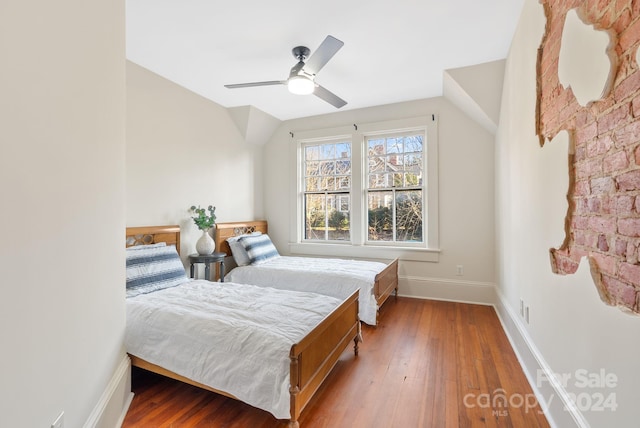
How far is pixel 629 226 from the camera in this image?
40.2 inches

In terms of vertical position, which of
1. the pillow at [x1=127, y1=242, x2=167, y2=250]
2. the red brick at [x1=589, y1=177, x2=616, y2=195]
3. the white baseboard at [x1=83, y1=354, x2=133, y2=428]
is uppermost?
the red brick at [x1=589, y1=177, x2=616, y2=195]

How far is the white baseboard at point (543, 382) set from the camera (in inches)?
57.8

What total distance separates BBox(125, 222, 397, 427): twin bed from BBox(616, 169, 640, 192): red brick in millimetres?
1558

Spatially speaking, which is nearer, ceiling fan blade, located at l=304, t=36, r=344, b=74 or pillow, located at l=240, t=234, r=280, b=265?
ceiling fan blade, located at l=304, t=36, r=344, b=74

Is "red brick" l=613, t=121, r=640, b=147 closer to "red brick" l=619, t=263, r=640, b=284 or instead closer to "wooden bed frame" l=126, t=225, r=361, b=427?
"red brick" l=619, t=263, r=640, b=284

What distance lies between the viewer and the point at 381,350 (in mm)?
2715

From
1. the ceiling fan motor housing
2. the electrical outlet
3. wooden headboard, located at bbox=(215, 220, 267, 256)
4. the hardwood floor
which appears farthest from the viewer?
wooden headboard, located at bbox=(215, 220, 267, 256)

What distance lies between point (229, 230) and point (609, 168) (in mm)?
4028

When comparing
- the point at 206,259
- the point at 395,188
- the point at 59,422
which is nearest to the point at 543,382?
the point at 59,422

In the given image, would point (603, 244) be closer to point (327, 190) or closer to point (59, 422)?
point (59, 422)

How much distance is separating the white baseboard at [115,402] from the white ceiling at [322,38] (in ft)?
8.55

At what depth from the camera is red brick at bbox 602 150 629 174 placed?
1.05 m

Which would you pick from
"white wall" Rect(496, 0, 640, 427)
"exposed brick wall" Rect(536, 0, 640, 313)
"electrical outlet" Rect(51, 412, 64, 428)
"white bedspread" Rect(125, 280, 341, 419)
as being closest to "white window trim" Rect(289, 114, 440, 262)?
"white wall" Rect(496, 0, 640, 427)

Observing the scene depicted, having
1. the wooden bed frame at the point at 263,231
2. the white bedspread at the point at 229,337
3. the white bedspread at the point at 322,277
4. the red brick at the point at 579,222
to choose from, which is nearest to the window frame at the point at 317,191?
the wooden bed frame at the point at 263,231
